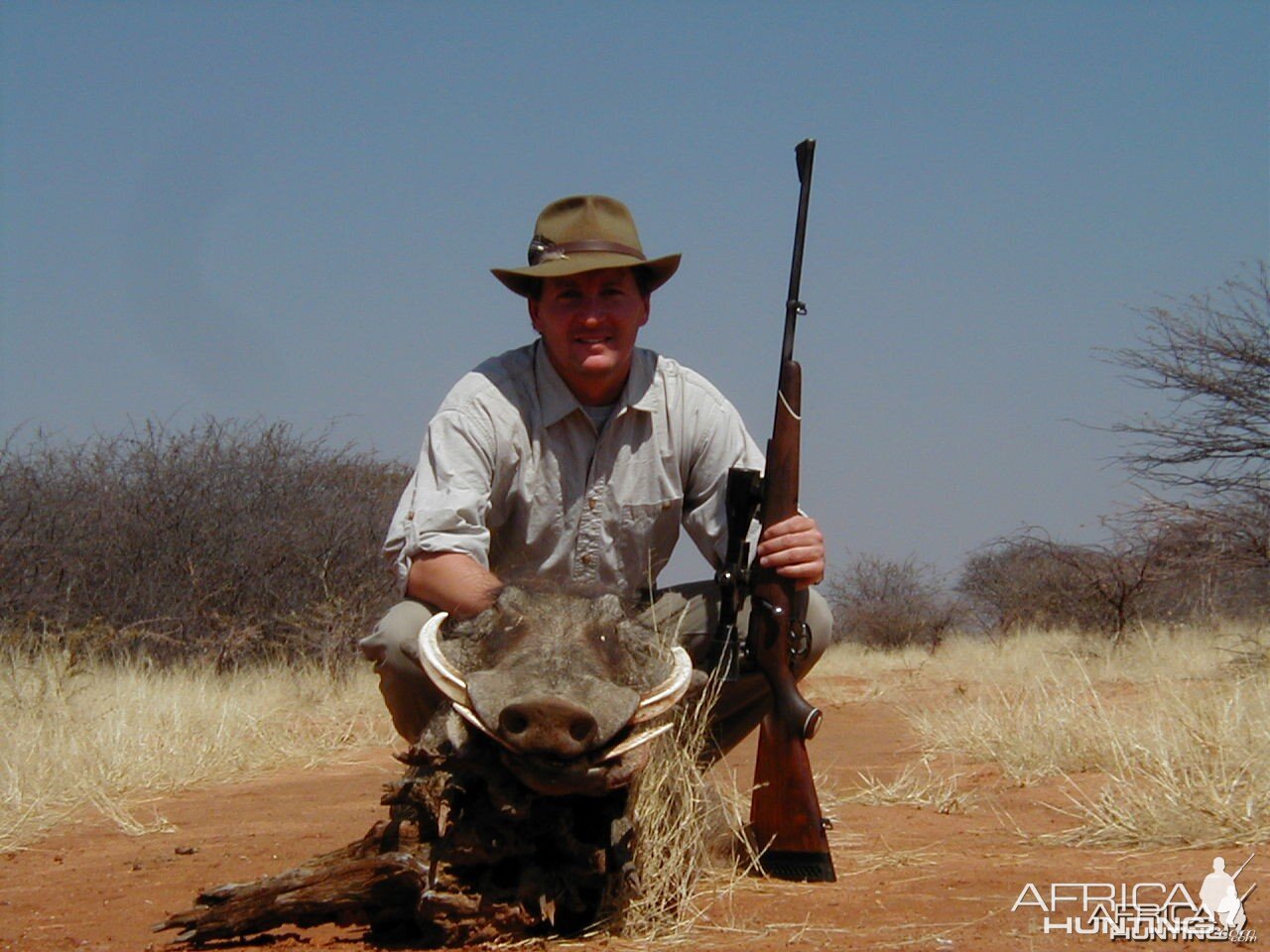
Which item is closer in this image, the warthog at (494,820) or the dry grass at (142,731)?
the warthog at (494,820)

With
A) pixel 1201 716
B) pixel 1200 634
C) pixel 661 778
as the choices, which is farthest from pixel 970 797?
pixel 1200 634

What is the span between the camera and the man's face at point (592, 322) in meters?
4.21

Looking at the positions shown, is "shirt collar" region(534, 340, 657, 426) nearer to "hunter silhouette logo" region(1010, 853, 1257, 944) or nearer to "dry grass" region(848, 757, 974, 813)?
"dry grass" region(848, 757, 974, 813)

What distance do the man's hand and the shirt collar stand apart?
2.66 ft

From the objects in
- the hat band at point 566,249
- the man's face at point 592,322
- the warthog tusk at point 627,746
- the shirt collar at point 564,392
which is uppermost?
the hat band at point 566,249

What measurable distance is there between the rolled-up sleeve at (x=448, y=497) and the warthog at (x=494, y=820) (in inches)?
30.5

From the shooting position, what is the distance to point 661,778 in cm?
334

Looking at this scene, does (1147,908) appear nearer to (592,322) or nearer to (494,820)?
(494,820)

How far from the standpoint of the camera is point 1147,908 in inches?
121

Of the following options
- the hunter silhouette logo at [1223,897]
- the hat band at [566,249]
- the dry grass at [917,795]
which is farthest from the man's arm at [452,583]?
the dry grass at [917,795]

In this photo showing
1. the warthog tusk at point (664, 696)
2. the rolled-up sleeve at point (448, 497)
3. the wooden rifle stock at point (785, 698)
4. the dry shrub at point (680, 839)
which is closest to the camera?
the warthog tusk at point (664, 696)

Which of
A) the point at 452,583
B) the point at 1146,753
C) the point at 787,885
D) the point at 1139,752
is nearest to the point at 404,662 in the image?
the point at 452,583

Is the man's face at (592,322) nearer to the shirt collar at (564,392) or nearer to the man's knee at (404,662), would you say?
the shirt collar at (564,392)

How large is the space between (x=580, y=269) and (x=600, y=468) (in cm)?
69
